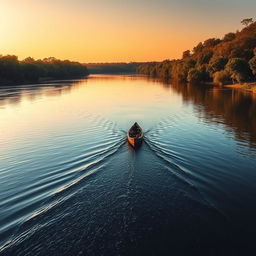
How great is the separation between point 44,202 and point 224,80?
425 feet

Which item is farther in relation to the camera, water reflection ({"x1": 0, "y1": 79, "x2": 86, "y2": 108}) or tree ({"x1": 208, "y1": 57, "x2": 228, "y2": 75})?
tree ({"x1": 208, "y1": 57, "x2": 228, "y2": 75})

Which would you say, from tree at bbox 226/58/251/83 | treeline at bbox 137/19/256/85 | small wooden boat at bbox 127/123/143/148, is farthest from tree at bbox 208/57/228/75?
small wooden boat at bbox 127/123/143/148

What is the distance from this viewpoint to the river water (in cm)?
1644

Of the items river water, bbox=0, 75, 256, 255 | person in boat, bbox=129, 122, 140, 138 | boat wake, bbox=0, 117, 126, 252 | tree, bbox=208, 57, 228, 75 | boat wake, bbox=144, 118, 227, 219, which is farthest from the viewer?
tree, bbox=208, 57, 228, 75

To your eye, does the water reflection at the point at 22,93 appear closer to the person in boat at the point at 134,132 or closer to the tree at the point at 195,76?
the person in boat at the point at 134,132

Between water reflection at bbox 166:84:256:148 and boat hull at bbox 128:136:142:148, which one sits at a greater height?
boat hull at bbox 128:136:142:148

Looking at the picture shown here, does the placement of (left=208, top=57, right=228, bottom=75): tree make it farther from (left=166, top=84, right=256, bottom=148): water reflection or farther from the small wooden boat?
the small wooden boat

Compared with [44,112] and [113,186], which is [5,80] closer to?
[44,112]

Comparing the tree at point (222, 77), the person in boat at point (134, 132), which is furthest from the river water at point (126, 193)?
the tree at point (222, 77)

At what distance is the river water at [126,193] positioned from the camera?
16.4 meters

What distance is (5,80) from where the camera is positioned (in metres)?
144

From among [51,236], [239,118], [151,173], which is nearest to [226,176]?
[151,173]

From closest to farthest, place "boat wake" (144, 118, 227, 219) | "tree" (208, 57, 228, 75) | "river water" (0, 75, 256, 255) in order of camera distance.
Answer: "river water" (0, 75, 256, 255)
"boat wake" (144, 118, 227, 219)
"tree" (208, 57, 228, 75)

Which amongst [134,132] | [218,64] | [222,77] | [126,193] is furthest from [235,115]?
→ [218,64]
